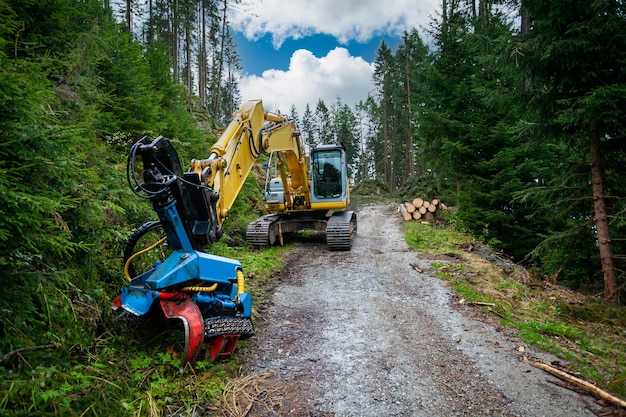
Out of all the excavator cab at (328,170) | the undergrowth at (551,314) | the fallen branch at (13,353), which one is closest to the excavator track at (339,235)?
the excavator cab at (328,170)

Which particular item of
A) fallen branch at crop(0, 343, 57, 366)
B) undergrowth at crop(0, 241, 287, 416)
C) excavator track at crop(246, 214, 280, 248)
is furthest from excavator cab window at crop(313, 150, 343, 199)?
fallen branch at crop(0, 343, 57, 366)

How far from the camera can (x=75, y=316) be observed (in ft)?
10.5

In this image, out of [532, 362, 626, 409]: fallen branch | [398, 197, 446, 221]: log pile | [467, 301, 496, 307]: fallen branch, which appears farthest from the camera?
[398, 197, 446, 221]: log pile

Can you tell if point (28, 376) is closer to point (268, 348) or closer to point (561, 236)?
point (268, 348)

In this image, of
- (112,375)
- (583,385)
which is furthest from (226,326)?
(583,385)

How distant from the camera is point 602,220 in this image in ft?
21.1

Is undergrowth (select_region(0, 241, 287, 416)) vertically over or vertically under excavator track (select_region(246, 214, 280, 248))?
Result: under

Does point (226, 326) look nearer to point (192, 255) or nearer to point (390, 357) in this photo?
point (192, 255)

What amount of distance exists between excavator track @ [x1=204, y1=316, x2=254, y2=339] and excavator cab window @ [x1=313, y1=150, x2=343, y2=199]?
7288 mm

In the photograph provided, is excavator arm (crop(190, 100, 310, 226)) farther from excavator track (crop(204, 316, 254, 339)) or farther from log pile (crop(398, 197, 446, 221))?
log pile (crop(398, 197, 446, 221))

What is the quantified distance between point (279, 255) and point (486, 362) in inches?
232

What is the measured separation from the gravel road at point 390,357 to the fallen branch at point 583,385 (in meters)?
0.09

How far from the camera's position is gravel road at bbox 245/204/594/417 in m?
3.15

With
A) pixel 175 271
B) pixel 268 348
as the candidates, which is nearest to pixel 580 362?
pixel 268 348
